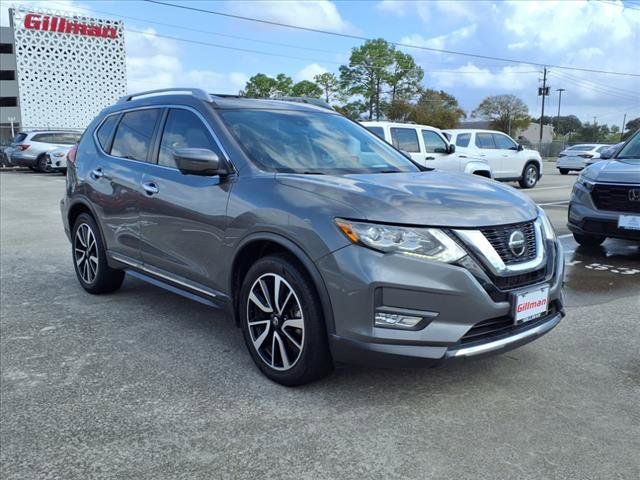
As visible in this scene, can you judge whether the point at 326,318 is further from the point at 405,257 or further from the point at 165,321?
the point at 165,321

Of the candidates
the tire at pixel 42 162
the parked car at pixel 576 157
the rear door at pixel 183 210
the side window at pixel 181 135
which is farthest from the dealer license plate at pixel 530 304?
the parked car at pixel 576 157

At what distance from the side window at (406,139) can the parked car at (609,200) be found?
5.97m

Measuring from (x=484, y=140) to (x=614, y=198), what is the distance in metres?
10.2

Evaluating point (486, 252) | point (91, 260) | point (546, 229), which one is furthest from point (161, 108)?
point (546, 229)

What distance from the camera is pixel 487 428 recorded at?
2945mm

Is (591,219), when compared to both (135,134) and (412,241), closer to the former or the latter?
(412,241)

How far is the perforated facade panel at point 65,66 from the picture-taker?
5138 centimetres

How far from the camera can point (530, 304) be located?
3.20 metres

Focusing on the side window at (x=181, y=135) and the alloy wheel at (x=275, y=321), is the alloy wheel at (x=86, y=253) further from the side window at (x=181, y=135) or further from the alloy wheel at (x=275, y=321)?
the alloy wheel at (x=275, y=321)

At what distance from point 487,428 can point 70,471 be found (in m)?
1.98

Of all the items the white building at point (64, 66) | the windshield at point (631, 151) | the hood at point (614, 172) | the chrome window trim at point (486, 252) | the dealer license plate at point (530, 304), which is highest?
the white building at point (64, 66)

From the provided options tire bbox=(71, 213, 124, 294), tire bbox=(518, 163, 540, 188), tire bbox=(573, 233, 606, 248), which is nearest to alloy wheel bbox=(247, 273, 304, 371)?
tire bbox=(71, 213, 124, 294)

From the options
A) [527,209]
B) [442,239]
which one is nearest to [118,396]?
[442,239]

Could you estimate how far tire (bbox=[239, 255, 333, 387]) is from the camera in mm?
3178
